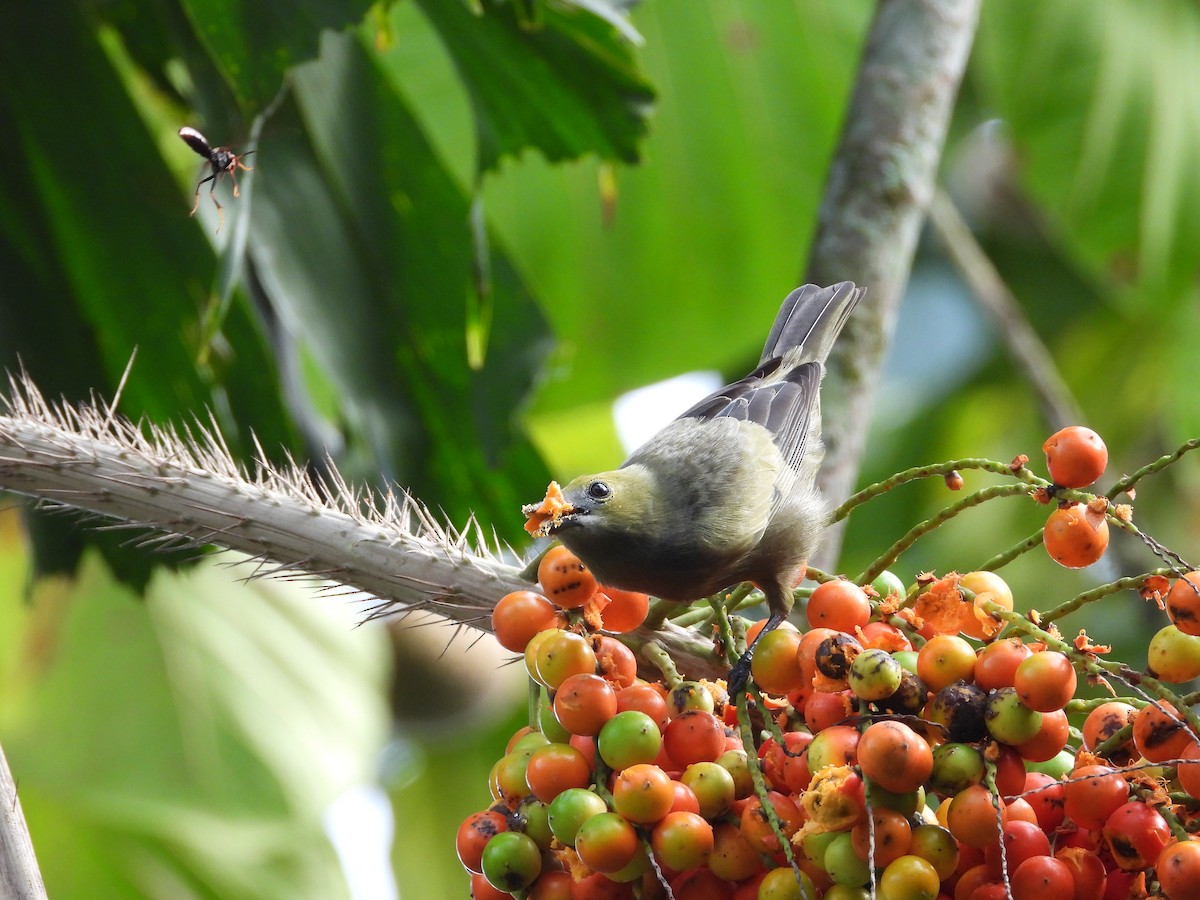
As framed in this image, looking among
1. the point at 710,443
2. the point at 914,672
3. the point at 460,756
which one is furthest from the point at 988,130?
the point at 914,672

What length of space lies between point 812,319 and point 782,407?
204mm

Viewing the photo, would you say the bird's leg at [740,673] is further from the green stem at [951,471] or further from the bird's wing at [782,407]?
the bird's wing at [782,407]

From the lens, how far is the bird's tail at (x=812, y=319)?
2.45 m

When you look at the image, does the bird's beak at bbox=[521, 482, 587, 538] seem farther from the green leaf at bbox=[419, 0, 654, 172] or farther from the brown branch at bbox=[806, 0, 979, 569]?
the green leaf at bbox=[419, 0, 654, 172]

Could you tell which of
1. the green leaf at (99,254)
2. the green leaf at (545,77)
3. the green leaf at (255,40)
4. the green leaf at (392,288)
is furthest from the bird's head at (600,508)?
the green leaf at (99,254)

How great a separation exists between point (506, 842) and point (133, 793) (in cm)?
280

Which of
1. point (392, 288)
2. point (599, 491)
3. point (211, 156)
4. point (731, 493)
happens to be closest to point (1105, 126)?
point (392, 288)

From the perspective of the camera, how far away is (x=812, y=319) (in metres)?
2.48

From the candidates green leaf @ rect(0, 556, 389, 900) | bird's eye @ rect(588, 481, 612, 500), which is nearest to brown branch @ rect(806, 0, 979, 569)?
bird's eye @ rect(588, 481, 612, 500)

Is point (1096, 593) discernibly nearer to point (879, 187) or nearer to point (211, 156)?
point (211, 156)

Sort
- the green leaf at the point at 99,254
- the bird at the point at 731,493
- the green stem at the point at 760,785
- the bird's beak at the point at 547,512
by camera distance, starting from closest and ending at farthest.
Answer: the green stem at the point at 760,785 → the bird's beak at the point at 547,512 → the bird at the point at 731,493 → the green leaf at the point at 99,254

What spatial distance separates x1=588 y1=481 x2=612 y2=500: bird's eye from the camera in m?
1.89

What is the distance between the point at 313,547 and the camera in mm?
1395

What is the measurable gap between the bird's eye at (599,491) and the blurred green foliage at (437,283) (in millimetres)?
530
